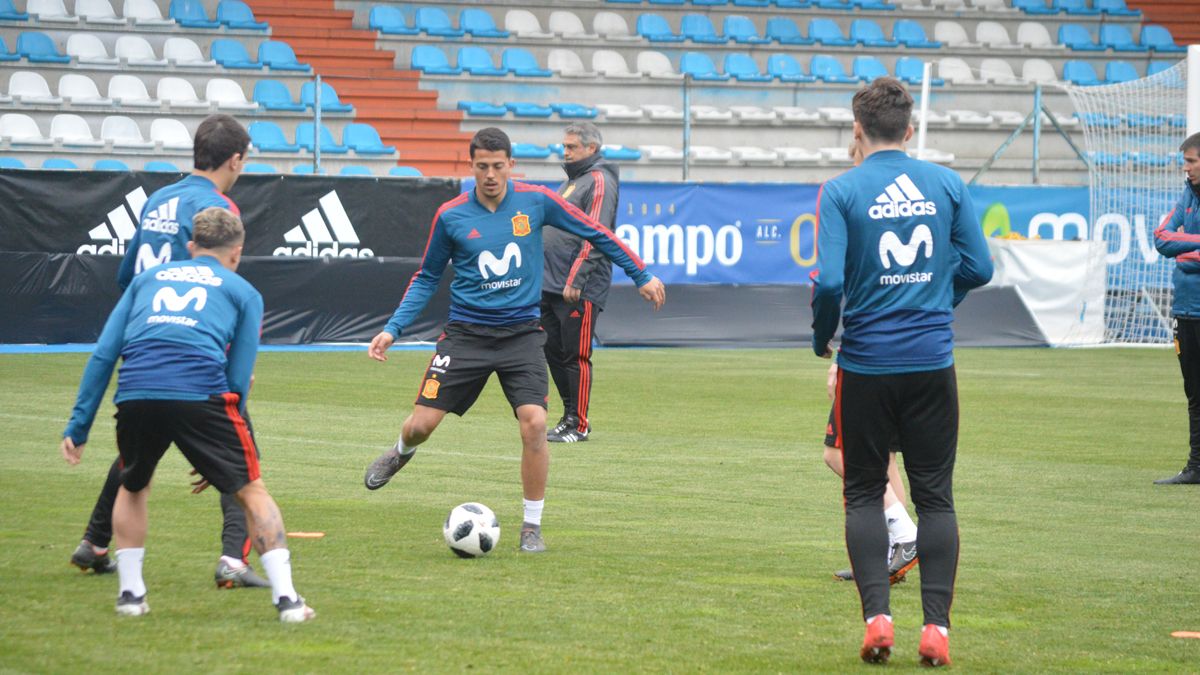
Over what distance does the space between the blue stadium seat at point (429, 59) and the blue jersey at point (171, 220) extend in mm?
20625

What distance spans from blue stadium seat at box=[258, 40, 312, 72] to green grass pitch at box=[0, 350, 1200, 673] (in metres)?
12.4

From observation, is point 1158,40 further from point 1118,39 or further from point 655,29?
point 655,29

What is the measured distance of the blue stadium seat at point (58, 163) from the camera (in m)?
21.4

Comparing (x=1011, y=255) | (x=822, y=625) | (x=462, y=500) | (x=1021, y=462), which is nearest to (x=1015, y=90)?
(x=1011, y=255)

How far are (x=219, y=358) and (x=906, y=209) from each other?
2475mm

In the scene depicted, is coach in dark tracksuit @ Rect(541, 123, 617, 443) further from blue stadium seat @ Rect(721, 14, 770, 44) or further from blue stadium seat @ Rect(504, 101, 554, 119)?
blue stadium seat @ Rect(721, 14, 770, 44)

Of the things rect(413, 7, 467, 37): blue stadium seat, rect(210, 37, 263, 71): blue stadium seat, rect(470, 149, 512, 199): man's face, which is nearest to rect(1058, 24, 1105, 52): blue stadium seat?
rect(413, 7, 467, 37): blue stadium seat

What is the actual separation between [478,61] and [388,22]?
73.3 inches

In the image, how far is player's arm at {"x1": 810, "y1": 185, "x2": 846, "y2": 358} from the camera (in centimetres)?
524

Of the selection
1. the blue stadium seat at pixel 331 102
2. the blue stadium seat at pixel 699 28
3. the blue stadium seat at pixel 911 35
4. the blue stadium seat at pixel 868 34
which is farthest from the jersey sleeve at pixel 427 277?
the blue stadium seat at pixel 911 35

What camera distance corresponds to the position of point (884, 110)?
210 inches

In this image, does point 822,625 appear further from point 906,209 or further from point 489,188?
point 489,188

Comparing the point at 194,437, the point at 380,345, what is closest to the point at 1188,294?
the point at 380,345

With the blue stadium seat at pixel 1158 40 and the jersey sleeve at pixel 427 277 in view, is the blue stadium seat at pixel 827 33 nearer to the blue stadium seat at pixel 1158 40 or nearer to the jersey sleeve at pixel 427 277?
the blue stadium seat at pixel 1158 40
